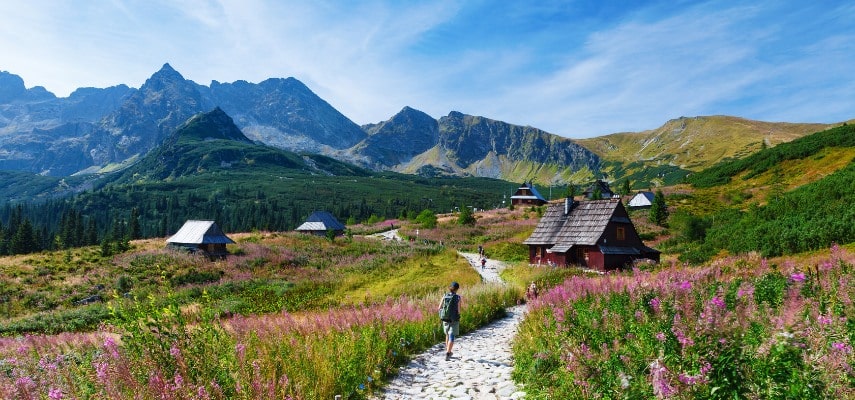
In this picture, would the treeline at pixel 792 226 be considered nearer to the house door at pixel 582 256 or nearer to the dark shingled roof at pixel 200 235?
the house door at pixel 582 256

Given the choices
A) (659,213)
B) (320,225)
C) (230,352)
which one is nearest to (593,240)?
(230,352)

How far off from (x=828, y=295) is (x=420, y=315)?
29.0ft

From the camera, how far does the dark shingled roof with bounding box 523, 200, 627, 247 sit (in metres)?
37.6

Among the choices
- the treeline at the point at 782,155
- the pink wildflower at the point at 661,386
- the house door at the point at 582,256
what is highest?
the treeline at the point at 782,155

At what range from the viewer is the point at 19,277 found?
3800 centimetres

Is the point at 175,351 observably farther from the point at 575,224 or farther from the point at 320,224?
the point at 320,224

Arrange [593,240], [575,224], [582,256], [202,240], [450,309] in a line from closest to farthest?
[450,309] < [593,240] < [582,256] < [575,224] < [202,240]

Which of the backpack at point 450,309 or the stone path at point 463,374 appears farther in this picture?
the backpack at point 450,309

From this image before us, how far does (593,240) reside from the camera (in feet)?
121

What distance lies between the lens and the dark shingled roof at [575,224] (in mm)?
37594

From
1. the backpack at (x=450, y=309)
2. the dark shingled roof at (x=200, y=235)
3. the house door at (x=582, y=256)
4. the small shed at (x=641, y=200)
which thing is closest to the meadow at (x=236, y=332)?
the backpack at (x=450, y=309)

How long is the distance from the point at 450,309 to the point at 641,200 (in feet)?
279

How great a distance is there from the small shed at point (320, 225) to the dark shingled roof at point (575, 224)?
4063 centimetres

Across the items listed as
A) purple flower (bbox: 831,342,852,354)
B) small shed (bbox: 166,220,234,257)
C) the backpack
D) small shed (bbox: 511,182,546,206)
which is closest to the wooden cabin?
the backpack
